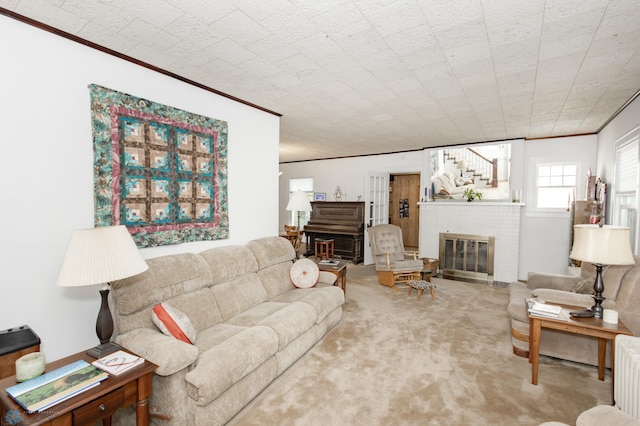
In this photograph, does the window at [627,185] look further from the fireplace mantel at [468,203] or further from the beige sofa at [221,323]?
the beige sofa at [221,323]

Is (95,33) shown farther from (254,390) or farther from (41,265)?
(254,390)

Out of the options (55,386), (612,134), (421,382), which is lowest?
(421,382)

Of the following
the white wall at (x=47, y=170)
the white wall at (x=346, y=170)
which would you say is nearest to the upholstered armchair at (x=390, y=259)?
the white wall at (x=346, y=170)

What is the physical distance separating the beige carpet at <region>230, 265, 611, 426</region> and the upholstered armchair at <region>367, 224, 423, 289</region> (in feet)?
4.54

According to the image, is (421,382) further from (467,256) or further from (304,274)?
(467,256)

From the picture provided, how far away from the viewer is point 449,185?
6367mm

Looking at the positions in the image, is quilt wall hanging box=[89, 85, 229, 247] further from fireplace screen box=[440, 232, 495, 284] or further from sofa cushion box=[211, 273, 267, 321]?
A: fireplace screen box=[440, 232, 495, 284]

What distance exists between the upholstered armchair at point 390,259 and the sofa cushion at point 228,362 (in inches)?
126

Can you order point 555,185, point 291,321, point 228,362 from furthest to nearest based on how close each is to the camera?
point 555,185 → point 291,321 → point 228,362

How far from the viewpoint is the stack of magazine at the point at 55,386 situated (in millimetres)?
1329

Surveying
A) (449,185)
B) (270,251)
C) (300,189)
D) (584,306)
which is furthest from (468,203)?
(300,189)

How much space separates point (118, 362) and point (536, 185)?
21.2 feet

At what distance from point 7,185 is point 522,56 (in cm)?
377

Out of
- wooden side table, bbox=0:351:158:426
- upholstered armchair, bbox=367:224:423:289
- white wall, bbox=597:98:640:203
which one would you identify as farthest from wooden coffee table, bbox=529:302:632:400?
wooden side table, bbox=0:351:158:426
